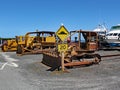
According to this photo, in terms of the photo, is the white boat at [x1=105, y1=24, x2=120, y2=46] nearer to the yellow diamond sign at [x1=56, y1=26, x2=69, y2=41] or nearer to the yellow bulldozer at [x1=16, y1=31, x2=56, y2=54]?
the yellow bulldozer at [x1=16, y1=31, x2=56, y2=54]

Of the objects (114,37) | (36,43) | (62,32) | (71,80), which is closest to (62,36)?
(62,32)

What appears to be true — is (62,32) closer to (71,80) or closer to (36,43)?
(71,80)

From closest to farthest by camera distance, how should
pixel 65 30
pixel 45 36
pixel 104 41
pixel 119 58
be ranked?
pixel 65 30 < pixel 119 58 < pixel 45 36 < pixel 104 41

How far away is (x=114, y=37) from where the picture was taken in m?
38.8

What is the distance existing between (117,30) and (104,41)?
4.36 metres

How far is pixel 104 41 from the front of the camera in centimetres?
3703

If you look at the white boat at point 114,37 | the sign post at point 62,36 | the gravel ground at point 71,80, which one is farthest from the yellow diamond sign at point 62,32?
the white boat at point 114,37

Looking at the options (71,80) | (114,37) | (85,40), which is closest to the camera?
(71,80)

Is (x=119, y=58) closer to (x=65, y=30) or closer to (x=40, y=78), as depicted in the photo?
(x=65, y=30)

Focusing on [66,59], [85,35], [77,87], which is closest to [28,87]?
[77,87]

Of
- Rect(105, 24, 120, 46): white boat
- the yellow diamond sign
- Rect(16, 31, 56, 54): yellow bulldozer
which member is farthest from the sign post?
Rect(105, 24, 120, 46): white boat

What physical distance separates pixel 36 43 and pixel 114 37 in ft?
35.0

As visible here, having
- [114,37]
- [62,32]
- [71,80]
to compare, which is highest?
[62,32]

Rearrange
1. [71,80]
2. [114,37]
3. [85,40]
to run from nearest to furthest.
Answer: [71,80], [85,40], [114,37]
